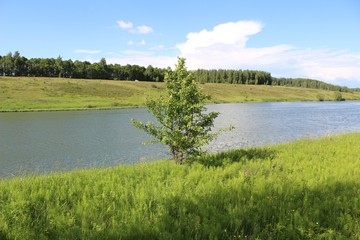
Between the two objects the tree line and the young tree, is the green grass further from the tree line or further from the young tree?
the tree line

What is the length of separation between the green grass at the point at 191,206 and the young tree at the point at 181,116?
1936 millimetres

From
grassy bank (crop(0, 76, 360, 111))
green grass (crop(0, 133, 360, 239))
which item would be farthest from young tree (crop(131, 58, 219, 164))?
grassy bank (crop(0, 76, 360, 111))

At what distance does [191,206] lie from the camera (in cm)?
841

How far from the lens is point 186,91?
13914 millimetres

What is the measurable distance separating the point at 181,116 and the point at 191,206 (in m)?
6.53

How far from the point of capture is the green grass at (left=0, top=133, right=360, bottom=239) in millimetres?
6992

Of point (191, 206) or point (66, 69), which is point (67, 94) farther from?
point (191, 206)

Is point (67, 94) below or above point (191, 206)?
A: below

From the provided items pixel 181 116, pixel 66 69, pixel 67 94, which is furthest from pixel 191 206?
pixel 66 69

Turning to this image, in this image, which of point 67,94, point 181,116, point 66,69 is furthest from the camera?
point 66,69

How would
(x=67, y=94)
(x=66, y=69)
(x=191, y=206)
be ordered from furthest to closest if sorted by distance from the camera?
(x=66, y=69) → (x=67, y=94) → (x=191, y=206)

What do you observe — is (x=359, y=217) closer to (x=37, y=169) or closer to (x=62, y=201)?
(x=62, y=201)

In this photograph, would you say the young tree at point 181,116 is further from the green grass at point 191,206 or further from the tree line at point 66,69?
the tree line at point 66,69

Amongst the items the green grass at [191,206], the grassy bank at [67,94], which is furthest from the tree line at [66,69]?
the green grass at [191,206]
